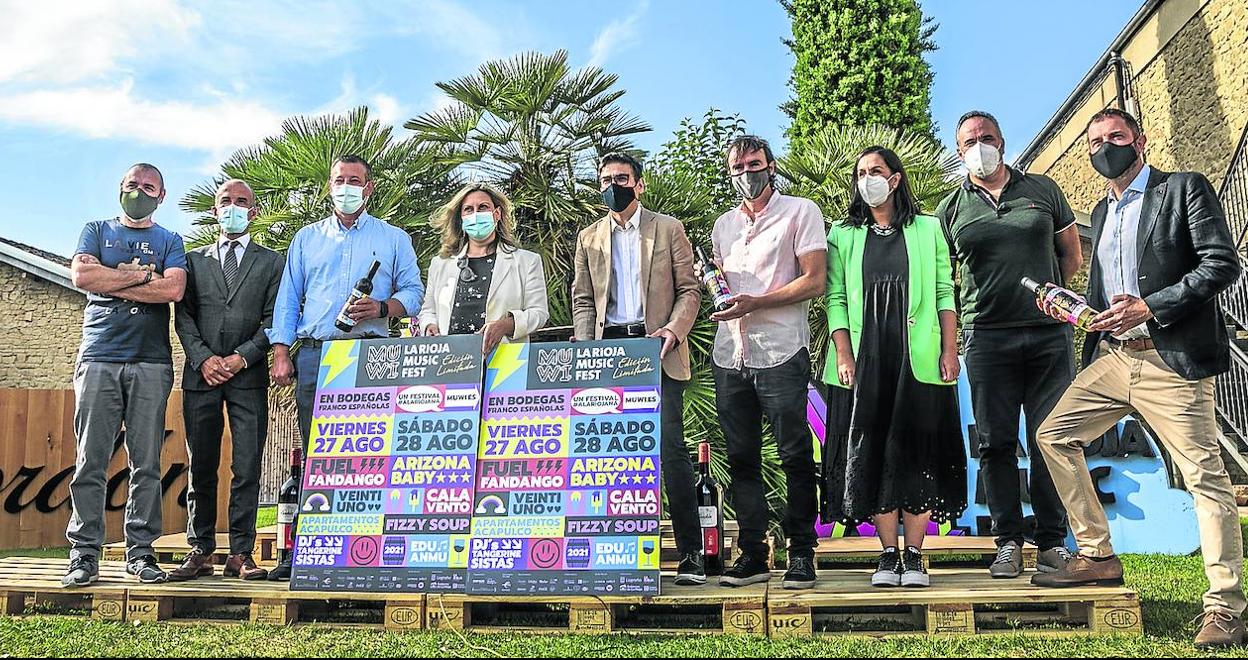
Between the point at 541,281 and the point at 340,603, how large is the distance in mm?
1810

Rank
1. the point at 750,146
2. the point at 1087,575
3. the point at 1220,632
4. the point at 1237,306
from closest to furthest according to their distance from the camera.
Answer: the point at 1220,632, the point at 1087,575, the point at 750,146, the point at 1237,306

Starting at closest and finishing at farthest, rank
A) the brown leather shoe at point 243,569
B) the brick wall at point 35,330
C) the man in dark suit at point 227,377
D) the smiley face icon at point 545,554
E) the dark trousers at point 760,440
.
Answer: the smiley face icon at point 545,554
the dark trousers at point 760,440
the brown leather shoe at point 243,569
the man in dark suit at point 227,377
the brick wall at point 35,330

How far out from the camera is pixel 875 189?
388cm

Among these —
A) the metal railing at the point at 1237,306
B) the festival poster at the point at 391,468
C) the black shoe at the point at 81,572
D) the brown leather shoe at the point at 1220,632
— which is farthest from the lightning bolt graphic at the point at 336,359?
the metal railing at the point at 1237,306

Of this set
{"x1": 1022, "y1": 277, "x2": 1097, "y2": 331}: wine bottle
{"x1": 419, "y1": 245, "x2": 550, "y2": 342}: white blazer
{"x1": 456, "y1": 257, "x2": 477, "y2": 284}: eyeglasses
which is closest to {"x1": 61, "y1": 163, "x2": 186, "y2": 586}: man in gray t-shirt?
{"x1": 419, "y1": 245, "x2": 550, "y2": 342}: white blazer

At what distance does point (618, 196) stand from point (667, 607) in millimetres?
1932

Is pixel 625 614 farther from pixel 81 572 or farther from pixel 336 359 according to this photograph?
pixel 81 572

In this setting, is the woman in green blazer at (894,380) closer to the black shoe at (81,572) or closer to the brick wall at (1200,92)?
the black shoe at (81,572)

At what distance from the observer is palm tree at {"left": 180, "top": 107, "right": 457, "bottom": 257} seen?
7656mm

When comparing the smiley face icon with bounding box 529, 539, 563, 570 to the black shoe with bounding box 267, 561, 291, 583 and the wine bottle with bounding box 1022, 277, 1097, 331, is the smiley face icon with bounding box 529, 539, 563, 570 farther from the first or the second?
the wine bottle with bounding box 1022, 277, 1097, 331

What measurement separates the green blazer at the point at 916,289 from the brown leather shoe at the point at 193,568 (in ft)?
10.4

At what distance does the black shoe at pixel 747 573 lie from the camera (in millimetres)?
3799

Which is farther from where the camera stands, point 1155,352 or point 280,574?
point 280,574

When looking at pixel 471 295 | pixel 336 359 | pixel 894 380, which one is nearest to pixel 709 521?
pixel 894 380
